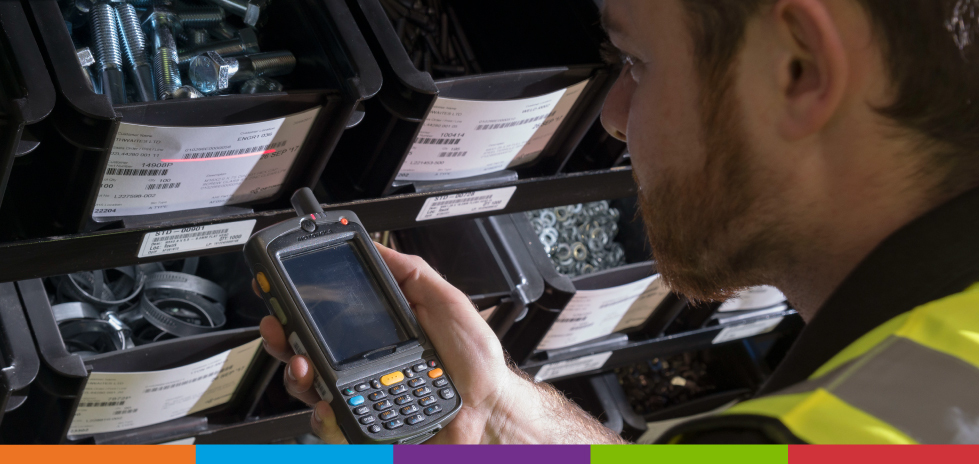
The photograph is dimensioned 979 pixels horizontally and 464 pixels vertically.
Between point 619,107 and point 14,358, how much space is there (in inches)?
34.3

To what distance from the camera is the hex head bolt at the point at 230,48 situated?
1080 mm

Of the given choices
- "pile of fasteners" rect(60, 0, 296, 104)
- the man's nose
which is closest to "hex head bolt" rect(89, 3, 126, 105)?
"pile of fasteners" rect(60, 0, 296, 104)

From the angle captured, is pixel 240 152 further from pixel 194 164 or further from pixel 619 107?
pixel 619 107

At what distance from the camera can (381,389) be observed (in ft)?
3.32

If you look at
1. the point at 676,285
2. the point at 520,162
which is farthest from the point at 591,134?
the point at 676,285

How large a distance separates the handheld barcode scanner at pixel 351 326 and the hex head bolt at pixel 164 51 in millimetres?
227

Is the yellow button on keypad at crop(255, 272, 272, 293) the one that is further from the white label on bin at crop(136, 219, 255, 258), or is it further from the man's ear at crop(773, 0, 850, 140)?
the man's ear at crop(773, 0, 850, 140)

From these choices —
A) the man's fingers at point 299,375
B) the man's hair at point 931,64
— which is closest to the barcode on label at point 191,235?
the man's fingers at point 299,375

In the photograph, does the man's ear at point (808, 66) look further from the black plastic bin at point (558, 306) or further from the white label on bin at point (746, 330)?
the white label on bin at point (746, 330)

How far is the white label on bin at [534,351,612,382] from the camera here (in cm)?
167

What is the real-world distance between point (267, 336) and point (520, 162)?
515 millimetres

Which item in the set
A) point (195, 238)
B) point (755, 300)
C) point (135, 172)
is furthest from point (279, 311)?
point (755, 300)

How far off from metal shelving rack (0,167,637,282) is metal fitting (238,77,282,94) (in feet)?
0.56

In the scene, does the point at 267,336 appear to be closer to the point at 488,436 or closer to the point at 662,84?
the point at 488,436
